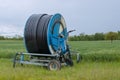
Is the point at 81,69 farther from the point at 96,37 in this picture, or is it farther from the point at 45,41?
the point at 96,37

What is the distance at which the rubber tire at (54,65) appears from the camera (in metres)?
12.7

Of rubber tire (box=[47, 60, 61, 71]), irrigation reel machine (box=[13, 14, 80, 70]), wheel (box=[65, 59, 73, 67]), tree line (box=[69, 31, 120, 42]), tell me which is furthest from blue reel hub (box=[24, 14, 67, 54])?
tree line (box=[69, 31, 120, 42])

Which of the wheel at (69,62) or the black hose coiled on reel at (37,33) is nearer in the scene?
the black hose coiled on reel at (37,33)

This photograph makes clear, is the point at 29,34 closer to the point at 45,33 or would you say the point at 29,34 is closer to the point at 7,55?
the point at 45,33

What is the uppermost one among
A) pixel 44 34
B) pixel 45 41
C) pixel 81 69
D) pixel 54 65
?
pixel 44 34

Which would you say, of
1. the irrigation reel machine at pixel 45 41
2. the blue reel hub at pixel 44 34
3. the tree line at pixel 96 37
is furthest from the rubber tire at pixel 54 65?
the tree line at pixel 96 37

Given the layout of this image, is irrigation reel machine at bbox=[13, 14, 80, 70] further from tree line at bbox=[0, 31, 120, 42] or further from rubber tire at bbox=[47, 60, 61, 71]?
tree line at bbox=[0, 31, 120, 42]

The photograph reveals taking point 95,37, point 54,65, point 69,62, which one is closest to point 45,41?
point 54,65

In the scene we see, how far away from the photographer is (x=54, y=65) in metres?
12.9

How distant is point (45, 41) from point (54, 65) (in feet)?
3.44

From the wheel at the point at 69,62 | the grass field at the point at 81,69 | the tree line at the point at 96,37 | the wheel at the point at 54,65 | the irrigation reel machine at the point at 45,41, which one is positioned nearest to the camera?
the grass field at the point at 81,69

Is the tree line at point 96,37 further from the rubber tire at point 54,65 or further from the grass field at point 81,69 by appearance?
the rubber tire at point 54,65

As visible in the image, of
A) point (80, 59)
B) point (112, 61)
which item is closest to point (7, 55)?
point (80, 59)

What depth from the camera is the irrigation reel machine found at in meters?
13.3
